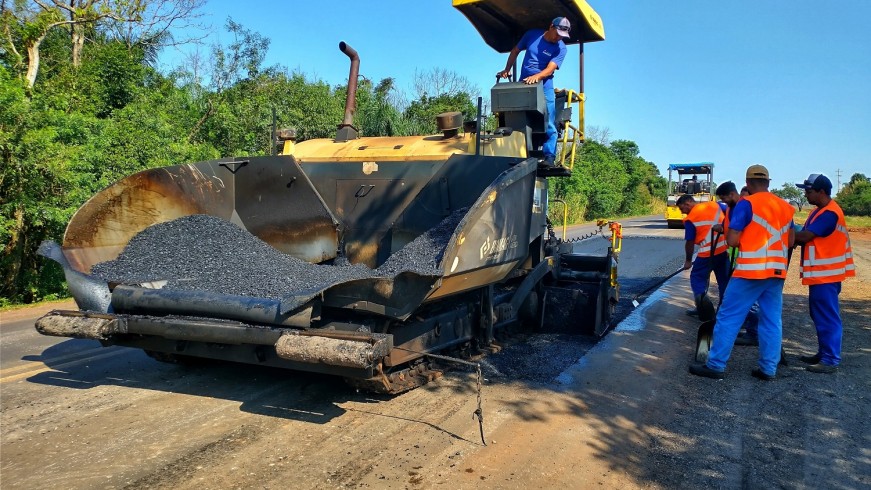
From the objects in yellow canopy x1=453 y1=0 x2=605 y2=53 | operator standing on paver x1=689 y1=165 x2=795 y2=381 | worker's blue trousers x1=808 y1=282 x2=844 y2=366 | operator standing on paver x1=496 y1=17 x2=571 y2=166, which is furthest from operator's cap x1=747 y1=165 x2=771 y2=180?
yellow canopy x1=453 y1=0 x2=605 y2=53

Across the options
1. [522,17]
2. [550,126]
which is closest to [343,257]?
[550,126]

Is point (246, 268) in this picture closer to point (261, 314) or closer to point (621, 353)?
point (261, 314)

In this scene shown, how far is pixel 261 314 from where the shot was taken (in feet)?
11.3

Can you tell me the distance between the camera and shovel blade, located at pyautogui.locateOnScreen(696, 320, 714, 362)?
17.0 feet

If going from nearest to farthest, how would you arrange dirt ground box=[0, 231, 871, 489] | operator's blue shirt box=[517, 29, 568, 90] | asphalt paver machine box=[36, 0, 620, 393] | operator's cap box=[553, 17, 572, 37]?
dirt ground box=[0, 231, 871, 489], asphalt paver machine box=[36, 0, 620, 393], operator's cap box=[553, 17, 572, 37], operator's blue shirt box=[517, 29, 568, 90]

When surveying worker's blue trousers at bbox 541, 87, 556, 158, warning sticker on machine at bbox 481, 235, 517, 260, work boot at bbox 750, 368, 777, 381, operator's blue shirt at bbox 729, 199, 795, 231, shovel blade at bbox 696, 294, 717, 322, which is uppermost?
worker's blue trousers at bbox 541, 87, 556, 158

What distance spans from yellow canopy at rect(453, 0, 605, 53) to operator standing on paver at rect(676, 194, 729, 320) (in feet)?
7.75

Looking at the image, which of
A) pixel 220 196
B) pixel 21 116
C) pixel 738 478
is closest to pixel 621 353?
pixel 738 478

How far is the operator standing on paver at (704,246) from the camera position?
683 centimetres

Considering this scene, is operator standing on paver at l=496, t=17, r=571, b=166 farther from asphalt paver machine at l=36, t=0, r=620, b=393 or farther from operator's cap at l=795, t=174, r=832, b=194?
operator's cap at l=795, t=174, r=832, b=194

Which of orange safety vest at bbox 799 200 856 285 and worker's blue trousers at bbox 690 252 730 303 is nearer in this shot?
orange safety vest at bbox 799 200 856 285

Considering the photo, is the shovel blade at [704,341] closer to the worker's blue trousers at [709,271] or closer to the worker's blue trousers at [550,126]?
the worker's blue trousers at [709,271]

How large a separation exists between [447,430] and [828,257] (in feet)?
12.1

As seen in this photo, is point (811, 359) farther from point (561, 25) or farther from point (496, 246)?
point (561, 25)
